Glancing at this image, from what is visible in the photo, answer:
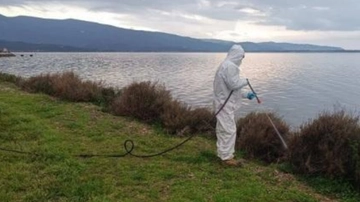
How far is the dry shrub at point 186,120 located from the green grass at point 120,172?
1.42 feet

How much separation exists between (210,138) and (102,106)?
4.40 meters

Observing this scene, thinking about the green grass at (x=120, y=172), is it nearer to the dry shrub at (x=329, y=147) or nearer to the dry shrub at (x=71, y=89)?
the dry shrub at (x=329, y=147)

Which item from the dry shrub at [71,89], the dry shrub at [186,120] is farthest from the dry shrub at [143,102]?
the dry shrub at [71,89]

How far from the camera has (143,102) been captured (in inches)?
469

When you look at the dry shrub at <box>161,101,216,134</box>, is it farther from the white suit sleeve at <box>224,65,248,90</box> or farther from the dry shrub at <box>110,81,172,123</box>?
the white suit sleeve at <box>224,65,248,90</box>

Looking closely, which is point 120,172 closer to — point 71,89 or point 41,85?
point 71,89

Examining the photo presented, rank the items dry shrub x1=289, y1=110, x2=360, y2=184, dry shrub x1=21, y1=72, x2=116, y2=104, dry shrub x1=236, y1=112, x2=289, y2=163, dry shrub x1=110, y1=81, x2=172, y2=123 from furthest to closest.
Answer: dry shrub x1=21, y1=72, x2=116, y2=104, dry shrub x1=110, y1=81, x2=172, y2=123, dry shrub x1=236, y1=112, x2=289, y2=163, dry shrub x1=289, y1=110, x2=360, y2=184

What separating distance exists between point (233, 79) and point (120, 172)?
2.35 m

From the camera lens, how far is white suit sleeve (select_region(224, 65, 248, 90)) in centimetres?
723

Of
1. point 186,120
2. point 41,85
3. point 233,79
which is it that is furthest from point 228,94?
point 41,85

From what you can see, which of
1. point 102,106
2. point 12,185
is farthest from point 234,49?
point 102,106

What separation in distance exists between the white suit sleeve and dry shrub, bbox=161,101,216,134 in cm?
→ 322

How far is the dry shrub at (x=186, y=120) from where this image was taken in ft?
34.4

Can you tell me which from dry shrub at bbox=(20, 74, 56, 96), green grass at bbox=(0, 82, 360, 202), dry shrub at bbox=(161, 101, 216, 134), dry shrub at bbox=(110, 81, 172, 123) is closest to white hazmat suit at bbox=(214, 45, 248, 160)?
green grass at bbox=(0, 82, 360, 202)
